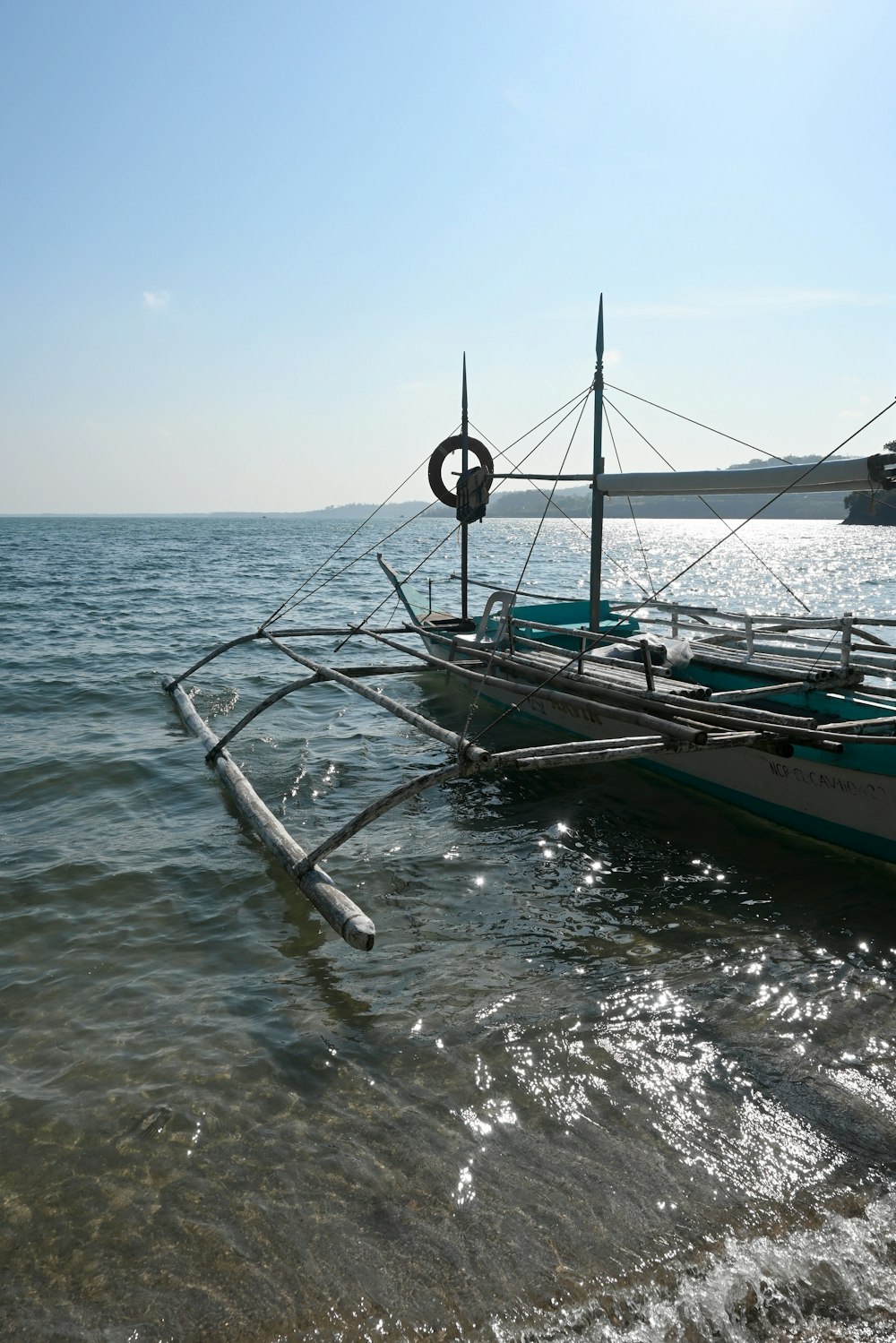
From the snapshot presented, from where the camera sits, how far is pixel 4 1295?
3.99 m

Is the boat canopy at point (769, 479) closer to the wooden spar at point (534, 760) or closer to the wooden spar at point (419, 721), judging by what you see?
the wooden spar at point (534, 760)

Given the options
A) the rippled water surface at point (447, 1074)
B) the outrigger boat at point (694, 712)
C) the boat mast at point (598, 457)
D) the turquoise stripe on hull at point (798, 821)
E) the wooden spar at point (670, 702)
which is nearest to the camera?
the rippled water surface at point (447, 1074)

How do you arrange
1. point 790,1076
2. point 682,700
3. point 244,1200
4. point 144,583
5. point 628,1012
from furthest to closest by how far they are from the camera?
1. point 144,583
2. point 682,700
3. point 628,1012
4. point 790,1076
5. point 244,1200

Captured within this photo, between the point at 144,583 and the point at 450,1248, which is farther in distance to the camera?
the point at 144,583

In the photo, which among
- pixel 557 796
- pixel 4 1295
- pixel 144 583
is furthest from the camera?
pixel 144 583

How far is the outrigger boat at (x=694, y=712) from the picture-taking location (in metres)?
7.34

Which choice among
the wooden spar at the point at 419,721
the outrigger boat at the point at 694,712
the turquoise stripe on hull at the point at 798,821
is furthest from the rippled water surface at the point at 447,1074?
the wooden spar at the point at 419,721

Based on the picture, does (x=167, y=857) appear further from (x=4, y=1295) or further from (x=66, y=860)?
(x=4, y=1295)

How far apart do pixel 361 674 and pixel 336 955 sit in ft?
17.8

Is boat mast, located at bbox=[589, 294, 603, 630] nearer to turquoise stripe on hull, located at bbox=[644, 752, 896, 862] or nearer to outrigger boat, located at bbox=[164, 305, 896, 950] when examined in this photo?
outrigger boat, located at bbox=[164, 305, 896, 950]

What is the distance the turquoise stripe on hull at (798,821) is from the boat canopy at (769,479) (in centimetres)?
363

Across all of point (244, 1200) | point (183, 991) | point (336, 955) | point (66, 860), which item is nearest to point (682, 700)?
point (336, 955)

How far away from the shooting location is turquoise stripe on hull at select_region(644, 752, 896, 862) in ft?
28.6

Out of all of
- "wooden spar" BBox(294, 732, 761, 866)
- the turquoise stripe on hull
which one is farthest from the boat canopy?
the turquoise stripe on hull
